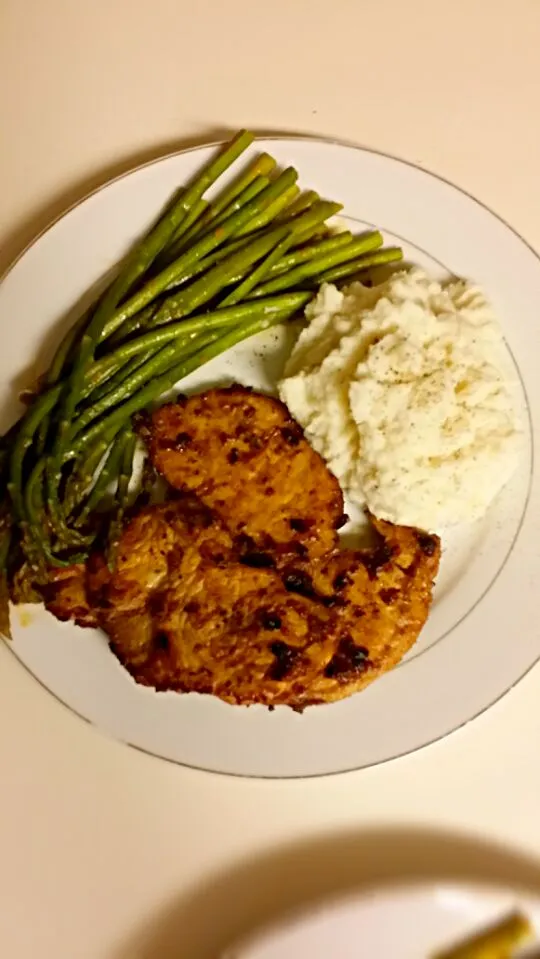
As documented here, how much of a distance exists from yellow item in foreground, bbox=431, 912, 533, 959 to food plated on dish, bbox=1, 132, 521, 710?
112cm

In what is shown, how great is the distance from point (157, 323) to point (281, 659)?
1472mm

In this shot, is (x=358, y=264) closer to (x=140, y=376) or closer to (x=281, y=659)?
(x=140, y=376)

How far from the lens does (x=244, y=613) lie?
363 cm

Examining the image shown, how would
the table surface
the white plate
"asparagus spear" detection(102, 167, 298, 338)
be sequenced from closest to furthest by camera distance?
the white plate → "asparagus spear" detection(102, 167, 298, 338) → the table surface

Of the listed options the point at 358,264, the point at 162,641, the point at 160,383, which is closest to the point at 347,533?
the point at 162,641

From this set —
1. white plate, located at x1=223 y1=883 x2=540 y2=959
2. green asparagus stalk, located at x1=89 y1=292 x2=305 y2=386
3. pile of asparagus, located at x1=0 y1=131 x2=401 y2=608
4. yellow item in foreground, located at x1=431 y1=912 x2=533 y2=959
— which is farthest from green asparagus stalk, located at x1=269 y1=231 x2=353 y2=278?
yellow item in foreground, located at x1=431 y1=912 x2=533 y2=959

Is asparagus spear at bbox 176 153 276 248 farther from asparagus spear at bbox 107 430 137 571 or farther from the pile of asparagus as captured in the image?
asparagus spear at bbox 107 430 137 571

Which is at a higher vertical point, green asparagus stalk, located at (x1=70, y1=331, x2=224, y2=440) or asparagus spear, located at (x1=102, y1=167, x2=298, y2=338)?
asparagus spear, located at (x1=102, y1=167, x2=298, y2=338)

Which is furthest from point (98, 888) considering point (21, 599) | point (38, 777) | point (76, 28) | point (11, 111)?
point (76, 28)

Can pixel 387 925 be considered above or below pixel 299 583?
below

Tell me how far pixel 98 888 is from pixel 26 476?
5.82ft

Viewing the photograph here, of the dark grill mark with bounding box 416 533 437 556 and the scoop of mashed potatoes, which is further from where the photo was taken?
the dark grill mark with bounding box 416 533 437 556

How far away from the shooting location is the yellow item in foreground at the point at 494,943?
3.57 meters

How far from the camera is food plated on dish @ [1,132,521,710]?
3.58 meters
